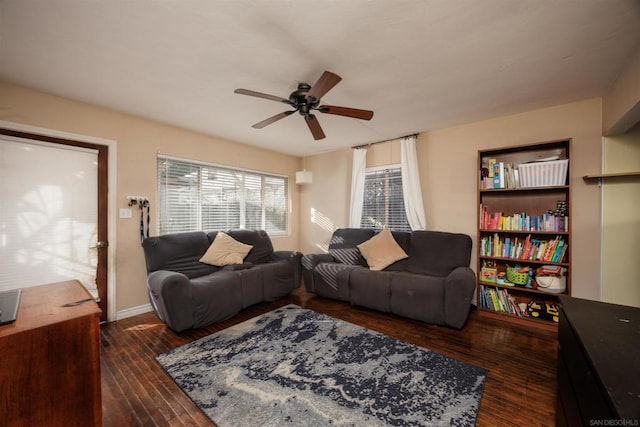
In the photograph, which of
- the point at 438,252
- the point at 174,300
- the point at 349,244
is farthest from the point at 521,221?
the point at 174,300

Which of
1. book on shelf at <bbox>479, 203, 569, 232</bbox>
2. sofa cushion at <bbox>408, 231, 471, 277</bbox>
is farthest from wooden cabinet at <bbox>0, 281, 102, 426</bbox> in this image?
book on shelf at <bbox>479, 203, 569, 232</bbox>

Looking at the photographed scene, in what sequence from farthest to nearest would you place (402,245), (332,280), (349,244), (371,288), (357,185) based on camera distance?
(357,185) < (349,244) < (402,245) < (332,280) < (371,288)

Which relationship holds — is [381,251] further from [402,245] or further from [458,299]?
[458,299]

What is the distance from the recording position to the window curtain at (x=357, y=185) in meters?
4.26

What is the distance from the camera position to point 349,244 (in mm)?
4012

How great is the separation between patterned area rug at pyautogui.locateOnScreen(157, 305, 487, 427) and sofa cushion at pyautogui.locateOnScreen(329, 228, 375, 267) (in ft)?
4.40

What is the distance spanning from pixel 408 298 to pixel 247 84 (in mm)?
2843

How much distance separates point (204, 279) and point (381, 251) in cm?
235

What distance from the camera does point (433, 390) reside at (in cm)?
171

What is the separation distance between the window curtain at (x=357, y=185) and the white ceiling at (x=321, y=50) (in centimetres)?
143

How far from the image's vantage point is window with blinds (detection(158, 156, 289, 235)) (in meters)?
3.43

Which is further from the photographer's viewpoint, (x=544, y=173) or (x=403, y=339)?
(x=544, y=173)

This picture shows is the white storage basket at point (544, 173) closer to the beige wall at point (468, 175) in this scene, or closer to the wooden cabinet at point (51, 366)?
the beige wall at point (468, 175)

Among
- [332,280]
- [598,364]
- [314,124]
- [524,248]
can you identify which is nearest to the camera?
[598,364]
